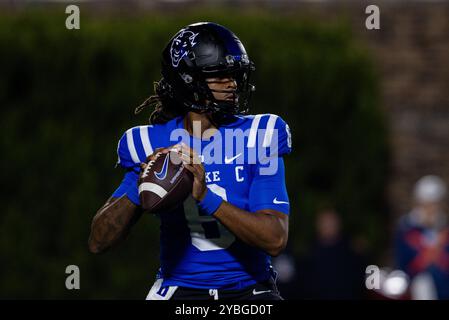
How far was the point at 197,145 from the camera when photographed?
16.0ft

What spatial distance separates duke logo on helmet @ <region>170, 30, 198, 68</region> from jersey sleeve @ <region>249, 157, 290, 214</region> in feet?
2.04

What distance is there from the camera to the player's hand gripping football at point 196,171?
4500 millimetres

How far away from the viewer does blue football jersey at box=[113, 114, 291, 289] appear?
15.6 ft

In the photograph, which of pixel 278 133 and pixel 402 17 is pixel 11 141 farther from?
pixel 278 133

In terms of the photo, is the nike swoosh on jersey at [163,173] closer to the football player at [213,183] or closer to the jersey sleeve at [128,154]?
the football player at [213,183]

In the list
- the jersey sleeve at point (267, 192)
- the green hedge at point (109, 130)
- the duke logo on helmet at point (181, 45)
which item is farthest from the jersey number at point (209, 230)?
the green hedge at point (109, 130)

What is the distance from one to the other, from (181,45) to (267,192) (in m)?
0.80

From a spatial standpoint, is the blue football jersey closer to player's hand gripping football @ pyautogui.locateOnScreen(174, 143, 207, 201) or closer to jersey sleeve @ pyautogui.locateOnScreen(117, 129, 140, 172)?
jersey sleeve @ pyautogui.locateOnScreen(117, 129, 140, 172)

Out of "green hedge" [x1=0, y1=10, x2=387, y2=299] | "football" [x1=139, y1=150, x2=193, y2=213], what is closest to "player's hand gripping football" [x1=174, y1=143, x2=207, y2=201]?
"football" [x1=139, y1=150, x2=193, y2=213]

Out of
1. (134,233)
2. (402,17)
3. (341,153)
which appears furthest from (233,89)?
(402,17)

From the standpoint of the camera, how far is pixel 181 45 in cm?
491

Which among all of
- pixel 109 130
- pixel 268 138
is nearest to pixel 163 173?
pixel 268 138

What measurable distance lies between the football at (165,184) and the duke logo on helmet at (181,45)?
21.8 inches
